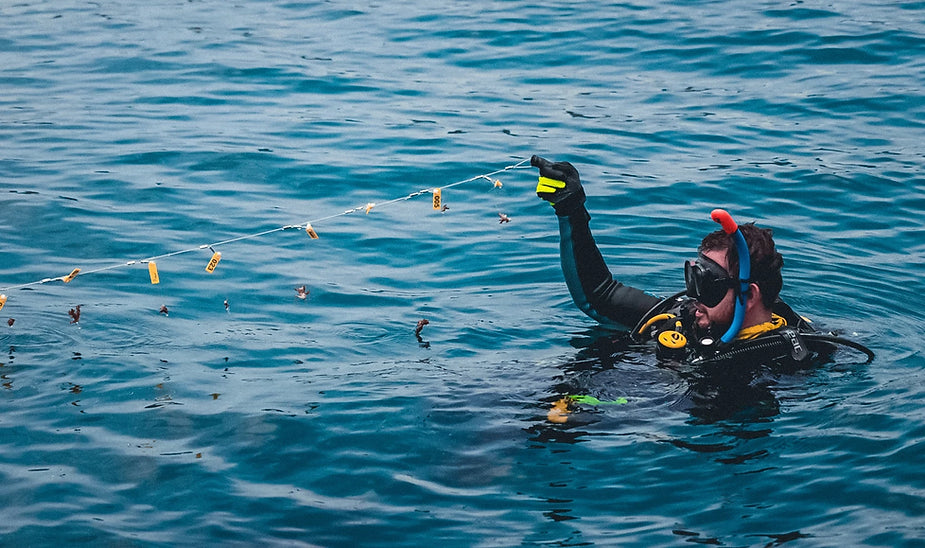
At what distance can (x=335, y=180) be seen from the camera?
392 inches

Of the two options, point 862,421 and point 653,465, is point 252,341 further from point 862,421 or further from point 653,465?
point 862,421

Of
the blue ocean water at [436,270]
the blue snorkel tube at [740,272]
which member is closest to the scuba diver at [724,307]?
the blue snorkel tube at [740,272]

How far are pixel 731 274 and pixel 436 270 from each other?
120 inches

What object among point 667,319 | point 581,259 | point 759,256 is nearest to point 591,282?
point 581,259

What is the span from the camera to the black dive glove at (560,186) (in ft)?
20.1

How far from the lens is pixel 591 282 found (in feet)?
21.0

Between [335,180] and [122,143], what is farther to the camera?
[122,143]

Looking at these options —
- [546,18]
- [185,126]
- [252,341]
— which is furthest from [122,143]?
[546,18]

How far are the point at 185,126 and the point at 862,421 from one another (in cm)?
780

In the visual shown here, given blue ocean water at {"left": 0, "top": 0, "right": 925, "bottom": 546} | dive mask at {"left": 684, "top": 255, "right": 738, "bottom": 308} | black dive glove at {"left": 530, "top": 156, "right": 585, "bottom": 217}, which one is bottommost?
blue ocean water at {"left": 0, "top": 0, "right": 925, "bottom": 546}

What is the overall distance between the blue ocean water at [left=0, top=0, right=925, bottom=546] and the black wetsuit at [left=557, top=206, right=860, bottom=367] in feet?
0.69

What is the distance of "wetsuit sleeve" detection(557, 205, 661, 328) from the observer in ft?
20.6

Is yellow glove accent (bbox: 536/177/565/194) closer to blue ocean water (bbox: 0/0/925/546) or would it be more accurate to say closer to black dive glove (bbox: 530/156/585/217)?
black dive glove (bbox: 530/156/585/217)

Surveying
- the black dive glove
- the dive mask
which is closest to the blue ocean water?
the dive mask
